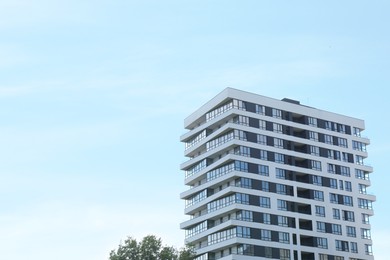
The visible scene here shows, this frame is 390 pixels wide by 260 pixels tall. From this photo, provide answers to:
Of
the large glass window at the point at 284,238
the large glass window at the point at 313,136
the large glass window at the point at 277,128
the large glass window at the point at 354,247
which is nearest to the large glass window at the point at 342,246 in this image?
the large glass window at the point at 354,247

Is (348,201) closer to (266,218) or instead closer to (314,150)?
(314,150)

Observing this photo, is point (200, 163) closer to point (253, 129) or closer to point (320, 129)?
point (253, 129)

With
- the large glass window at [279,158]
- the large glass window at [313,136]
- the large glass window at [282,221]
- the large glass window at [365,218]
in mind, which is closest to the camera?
the large glass window at [282,221]

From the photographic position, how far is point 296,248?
5271 inches

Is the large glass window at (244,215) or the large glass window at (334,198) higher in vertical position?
the large glass window at (334,198)

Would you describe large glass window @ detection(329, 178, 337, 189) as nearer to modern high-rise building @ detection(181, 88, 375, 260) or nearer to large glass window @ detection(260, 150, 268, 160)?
modern high-rise building @ detection(181, 88, 375, 260)

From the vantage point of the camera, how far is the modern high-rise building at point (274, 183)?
13238cm

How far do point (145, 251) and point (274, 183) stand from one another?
3947 centimetres

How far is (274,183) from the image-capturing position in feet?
448

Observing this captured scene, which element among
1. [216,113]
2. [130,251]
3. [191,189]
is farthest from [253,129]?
[130,251]

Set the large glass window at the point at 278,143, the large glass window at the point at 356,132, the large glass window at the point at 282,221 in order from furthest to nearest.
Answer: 1. the large glass window at the point at 356,132
2. the large glass window at the point at 278,143
3. the large glass window at the point at 282,221

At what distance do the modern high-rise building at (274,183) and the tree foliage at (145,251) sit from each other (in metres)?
25.1

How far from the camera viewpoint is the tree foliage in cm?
10412

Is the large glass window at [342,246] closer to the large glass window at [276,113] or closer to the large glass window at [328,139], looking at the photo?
the large glass window at [328,139]
